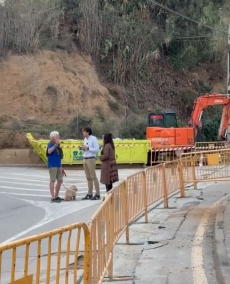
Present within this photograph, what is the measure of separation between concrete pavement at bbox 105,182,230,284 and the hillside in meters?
19.7

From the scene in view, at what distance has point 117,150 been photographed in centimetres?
2716

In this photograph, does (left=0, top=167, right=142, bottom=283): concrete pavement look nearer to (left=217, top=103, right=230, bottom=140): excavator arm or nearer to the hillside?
the hillside

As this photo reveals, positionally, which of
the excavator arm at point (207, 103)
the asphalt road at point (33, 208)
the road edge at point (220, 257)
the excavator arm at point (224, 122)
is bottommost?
the asphalt road at point (33, 208)

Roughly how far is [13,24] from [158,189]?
87.7 feet

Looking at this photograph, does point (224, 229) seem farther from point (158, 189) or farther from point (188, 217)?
point (158, 189)

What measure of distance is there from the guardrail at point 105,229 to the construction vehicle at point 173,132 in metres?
12.7

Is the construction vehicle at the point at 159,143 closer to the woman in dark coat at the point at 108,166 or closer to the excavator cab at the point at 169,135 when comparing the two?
the excavator cab at the point at 169,135

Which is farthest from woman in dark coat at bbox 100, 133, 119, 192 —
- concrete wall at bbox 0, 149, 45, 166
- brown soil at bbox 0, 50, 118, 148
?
brown soil at bbox 0, 50, 118, 148

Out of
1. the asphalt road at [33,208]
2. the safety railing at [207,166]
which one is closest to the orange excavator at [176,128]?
the asphalt road at [33,208]

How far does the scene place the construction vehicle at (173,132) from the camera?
29.8 metres

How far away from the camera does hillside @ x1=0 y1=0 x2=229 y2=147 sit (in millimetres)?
35438

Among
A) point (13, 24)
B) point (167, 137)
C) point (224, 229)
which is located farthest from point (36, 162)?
point (224, 229)

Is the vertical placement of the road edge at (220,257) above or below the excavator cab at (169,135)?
below

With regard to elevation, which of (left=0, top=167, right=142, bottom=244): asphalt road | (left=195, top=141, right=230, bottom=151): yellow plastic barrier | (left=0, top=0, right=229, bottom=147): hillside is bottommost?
(left=0, top=167, right=142, bottom=244): asphalt road
